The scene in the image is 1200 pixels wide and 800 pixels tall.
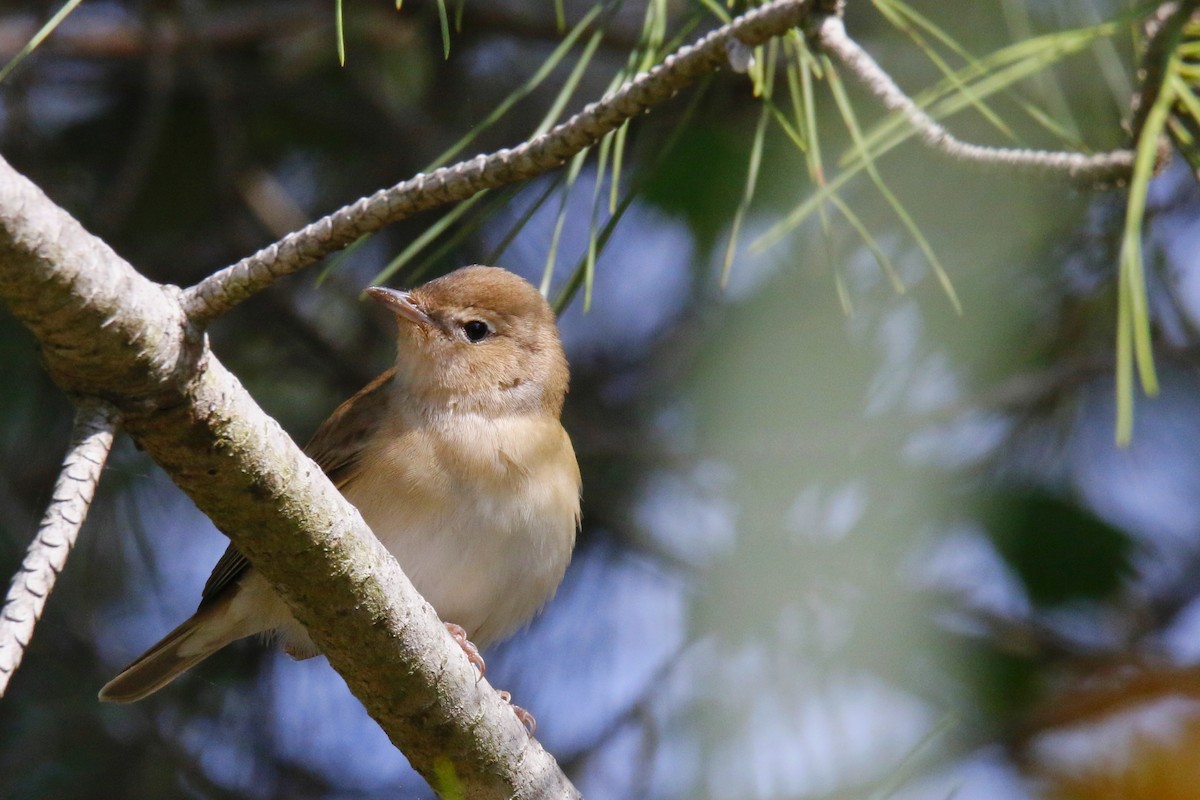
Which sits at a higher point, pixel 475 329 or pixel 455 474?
pixel 475 329

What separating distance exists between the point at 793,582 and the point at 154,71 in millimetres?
3154

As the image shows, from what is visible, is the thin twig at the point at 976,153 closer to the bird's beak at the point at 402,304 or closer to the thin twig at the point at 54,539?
the thin twig at the point at 54,539

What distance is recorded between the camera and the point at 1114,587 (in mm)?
4148

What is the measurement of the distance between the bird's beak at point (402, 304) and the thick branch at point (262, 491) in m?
1.51

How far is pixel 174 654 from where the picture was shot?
4195 mm

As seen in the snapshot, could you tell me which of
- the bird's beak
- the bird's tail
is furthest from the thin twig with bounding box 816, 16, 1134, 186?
the bird's tail

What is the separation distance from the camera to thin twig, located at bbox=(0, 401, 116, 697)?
166cm

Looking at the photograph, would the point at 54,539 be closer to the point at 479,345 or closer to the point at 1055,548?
the point at 479,345

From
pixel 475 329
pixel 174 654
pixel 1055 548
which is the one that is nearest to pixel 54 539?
pixel 174 654

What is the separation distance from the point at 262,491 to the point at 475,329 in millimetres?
2213

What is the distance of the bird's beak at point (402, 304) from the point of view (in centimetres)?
405

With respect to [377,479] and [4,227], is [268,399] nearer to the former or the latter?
[377,479]

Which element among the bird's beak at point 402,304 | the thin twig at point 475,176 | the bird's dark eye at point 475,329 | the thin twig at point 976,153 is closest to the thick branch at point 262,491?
the thin twig at point 475,176

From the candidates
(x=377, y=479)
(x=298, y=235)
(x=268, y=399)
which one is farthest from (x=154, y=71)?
(x=298, y=235)
